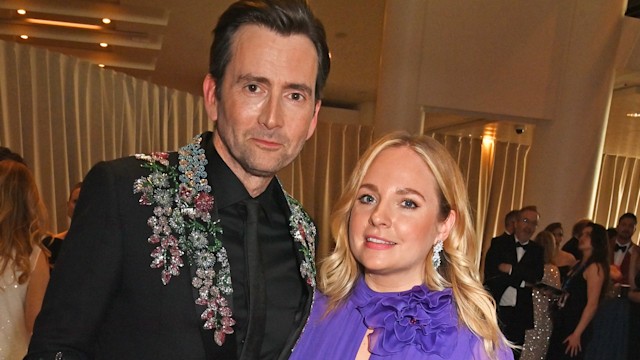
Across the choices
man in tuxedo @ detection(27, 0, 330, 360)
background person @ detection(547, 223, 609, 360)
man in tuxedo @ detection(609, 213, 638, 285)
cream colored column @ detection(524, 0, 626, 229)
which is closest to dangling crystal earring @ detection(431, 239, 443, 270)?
man in tuxedo @ detection(27, 0, 330, 360)

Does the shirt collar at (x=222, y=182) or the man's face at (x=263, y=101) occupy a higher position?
the man's face at (x=263, y=101)

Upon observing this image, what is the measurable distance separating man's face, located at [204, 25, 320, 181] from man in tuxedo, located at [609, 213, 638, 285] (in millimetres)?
6069

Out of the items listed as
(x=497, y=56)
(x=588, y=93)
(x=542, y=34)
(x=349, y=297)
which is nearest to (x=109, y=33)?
(x=497, y=56)

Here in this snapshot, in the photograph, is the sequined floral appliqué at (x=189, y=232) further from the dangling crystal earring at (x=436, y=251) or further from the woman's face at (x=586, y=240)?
the woman's face at (x=586, y=240)

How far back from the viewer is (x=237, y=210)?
144 centimetres

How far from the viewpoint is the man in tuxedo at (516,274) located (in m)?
5.08

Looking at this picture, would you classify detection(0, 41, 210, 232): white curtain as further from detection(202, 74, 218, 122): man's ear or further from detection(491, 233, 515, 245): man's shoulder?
detection(202, 74, 218, 122): man's ear

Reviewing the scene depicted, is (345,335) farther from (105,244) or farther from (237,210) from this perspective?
(105,244)

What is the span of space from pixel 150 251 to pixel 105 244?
0.10m

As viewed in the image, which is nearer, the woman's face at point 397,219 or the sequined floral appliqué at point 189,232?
the sequined floral appliqué at point 189,232

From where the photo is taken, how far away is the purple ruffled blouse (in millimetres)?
1570

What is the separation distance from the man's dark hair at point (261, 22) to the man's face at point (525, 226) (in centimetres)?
428

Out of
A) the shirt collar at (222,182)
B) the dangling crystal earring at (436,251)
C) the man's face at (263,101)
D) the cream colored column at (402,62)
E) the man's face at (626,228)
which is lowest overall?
the man's face at (626,228)

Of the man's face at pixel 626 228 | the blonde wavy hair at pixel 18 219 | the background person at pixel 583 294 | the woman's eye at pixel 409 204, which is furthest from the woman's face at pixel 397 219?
the man's face at pixel 626 228
